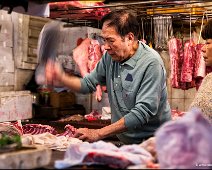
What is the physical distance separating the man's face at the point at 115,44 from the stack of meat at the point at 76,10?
280 cm

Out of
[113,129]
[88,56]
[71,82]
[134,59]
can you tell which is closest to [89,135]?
[113,129]

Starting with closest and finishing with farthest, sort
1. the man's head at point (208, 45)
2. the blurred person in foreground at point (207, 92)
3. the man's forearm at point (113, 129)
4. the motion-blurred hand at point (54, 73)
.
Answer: the motion-blurred hand at point (54, 73) < the man's forearm at point (113, 129) < the blurred person in foreground at point (207, 92) < the man's head at point (208, 45)

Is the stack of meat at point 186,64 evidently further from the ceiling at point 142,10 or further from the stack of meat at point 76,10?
the stack of meat at point 76,10

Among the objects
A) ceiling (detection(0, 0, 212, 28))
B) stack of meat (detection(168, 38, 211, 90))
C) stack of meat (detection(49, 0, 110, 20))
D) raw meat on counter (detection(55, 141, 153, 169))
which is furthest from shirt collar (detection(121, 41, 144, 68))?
stack of meat (detection(168, 38, 211, 90))

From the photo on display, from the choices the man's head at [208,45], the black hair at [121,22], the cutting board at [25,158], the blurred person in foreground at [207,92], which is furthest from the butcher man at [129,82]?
the cutting board at [25,158]

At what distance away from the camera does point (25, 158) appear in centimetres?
243

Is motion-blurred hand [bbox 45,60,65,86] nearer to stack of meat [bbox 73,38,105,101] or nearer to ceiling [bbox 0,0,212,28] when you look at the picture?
ceiling [bbox 0,0,212,28]

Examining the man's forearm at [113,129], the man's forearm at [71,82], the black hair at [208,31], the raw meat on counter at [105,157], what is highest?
the black hair at [208,31]

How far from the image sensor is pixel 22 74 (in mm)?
8969

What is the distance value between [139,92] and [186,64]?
360 cm

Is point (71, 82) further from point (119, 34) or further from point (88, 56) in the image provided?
point (88, 56)

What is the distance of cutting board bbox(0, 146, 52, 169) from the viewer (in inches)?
93.1

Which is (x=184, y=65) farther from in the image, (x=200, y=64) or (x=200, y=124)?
(x=200, y=124)

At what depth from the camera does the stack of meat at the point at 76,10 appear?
7312mm
